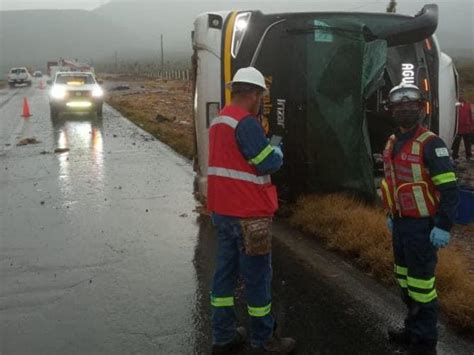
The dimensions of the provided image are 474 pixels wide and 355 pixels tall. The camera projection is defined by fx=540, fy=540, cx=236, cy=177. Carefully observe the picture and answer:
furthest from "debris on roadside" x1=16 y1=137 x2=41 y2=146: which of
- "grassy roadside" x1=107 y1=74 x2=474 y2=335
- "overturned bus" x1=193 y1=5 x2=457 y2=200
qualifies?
"grassy roadside" x1=107 y1=74 x2=474 y2=335

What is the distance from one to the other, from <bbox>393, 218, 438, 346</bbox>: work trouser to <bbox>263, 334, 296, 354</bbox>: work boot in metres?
0.86

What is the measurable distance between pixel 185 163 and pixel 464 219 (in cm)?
594

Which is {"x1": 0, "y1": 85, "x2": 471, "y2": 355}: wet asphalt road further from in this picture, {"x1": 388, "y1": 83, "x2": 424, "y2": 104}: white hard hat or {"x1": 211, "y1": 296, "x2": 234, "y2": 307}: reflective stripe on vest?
{"x1": 388, "y1": 83, "x2": 424, "y2": 104}: white hard hat

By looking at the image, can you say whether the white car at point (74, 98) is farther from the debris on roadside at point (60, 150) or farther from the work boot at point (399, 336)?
the work boot at point (399, 336)

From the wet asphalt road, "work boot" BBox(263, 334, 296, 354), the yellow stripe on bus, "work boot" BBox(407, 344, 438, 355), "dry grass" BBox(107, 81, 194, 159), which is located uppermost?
the yellow stripe on bus

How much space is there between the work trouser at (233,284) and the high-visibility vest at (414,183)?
1.01m

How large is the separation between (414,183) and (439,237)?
42 centimetres

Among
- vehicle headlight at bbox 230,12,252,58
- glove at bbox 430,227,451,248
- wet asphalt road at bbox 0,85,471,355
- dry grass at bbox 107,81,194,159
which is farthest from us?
dry grass at bbox 107,81,194,159

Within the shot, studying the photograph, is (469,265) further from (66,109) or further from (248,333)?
(66,109)

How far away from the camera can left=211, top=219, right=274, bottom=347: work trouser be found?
3689 millimetres

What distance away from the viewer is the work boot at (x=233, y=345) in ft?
12.3

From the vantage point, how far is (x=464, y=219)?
6898 millimetres

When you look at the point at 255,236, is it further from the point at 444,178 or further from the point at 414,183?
the point at 444,178

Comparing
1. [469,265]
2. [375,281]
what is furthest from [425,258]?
[469,265]
